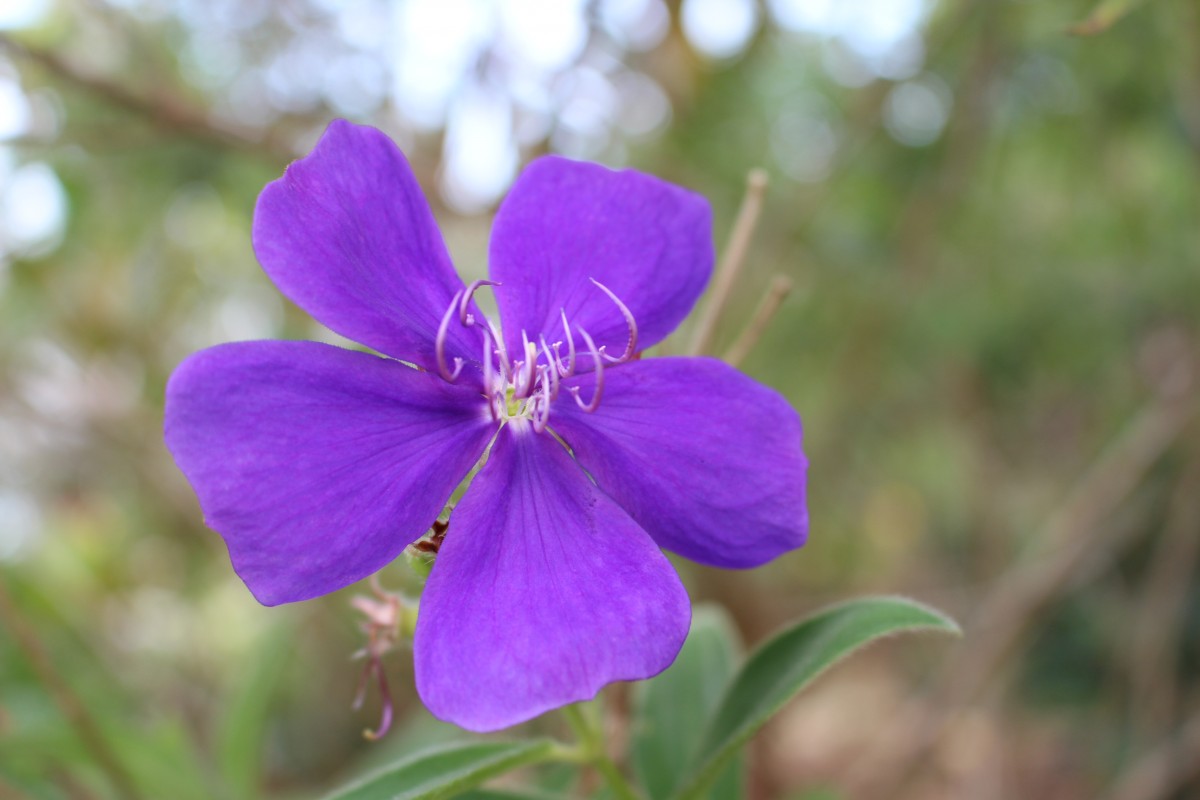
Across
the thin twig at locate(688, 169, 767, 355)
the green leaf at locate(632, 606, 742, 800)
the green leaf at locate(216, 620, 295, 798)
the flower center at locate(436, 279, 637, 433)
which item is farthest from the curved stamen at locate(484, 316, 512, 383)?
the green leaf at locate(216, 620, 295, 798)

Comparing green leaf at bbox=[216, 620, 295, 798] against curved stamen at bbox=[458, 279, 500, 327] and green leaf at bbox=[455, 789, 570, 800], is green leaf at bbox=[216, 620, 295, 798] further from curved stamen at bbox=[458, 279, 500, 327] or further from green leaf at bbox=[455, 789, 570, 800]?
curved stamen at bbox=[458, 279, 500, 327]

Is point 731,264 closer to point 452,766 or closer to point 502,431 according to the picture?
point 502,431

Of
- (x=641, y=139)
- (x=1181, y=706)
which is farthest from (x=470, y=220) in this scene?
(x=1181, y=706)

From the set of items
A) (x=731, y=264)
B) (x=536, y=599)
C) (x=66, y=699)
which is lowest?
(x=66, y=699)

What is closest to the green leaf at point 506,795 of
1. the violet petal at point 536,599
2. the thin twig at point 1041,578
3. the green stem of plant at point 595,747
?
the green stem of plant at point 595,747

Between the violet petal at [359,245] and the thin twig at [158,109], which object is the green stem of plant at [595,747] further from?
the thin twig at [158,109]

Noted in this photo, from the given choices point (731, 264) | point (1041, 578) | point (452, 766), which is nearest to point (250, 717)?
point (452, 766)

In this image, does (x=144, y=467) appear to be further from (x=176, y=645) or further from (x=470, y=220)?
(x=470, y=220)
